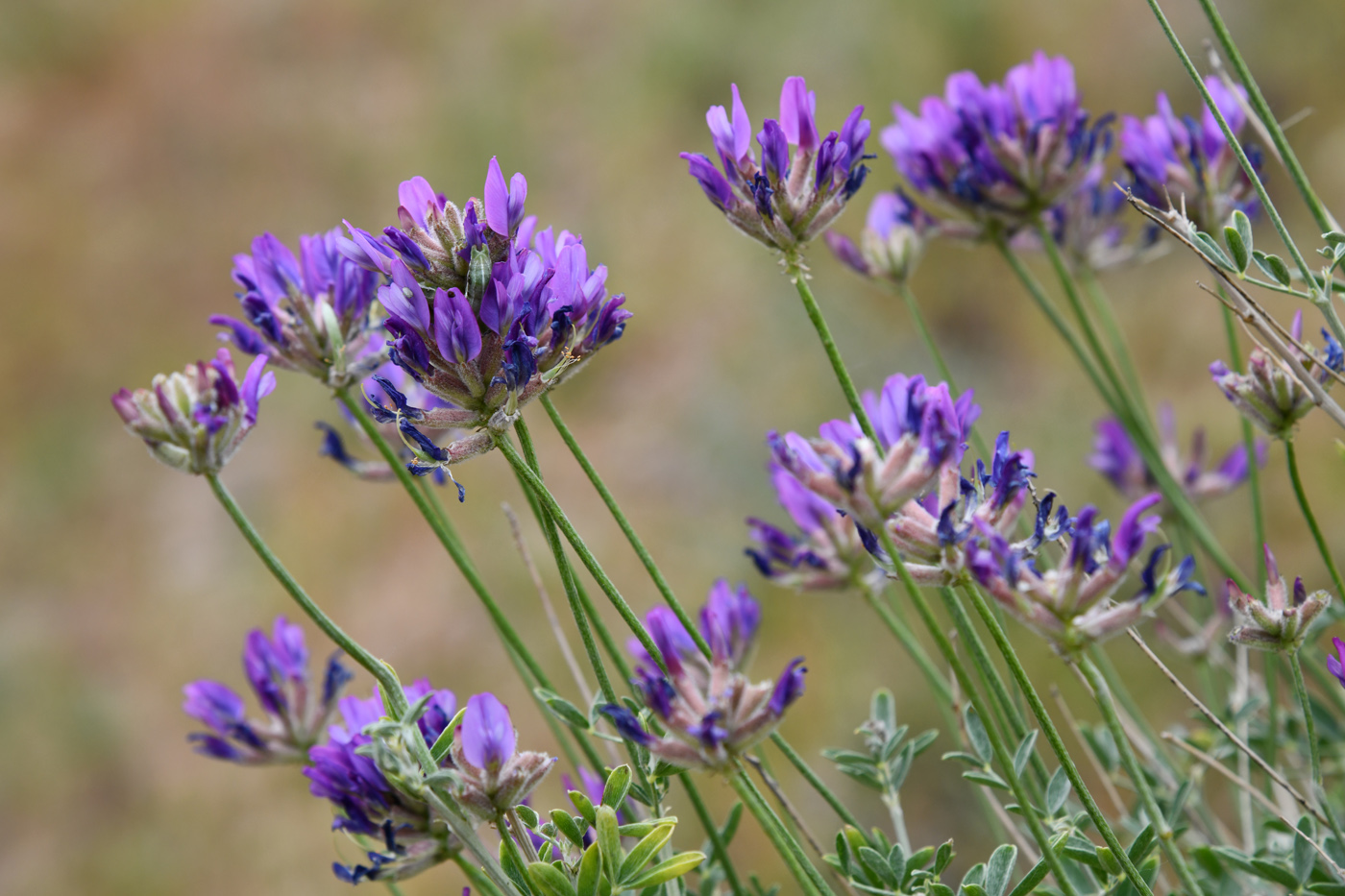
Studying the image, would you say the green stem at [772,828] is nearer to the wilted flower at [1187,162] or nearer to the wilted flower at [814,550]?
the wilted flower at [814,550]

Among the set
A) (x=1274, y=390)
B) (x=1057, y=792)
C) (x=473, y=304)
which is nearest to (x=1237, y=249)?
(x=1274, y=390)

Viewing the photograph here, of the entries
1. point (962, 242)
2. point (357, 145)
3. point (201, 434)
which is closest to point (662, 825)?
point (201, 434)

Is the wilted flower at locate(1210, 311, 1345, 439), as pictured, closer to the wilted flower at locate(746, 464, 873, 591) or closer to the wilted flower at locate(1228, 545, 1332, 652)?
the wilted flower at locate(1228, 545, 1332, 652)

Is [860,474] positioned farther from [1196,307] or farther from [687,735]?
[1196,307]

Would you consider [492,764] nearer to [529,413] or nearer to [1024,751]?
[1024,751]

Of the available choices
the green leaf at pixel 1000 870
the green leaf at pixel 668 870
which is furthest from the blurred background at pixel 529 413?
the green leaf at pixel 668 870

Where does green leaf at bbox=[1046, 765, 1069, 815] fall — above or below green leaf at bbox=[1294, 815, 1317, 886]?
above

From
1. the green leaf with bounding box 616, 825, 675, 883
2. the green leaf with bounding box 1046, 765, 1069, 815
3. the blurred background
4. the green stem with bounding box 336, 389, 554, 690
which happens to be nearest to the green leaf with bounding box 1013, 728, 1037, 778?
the green leaf with bounding box 1046, 765, 1069, 815
